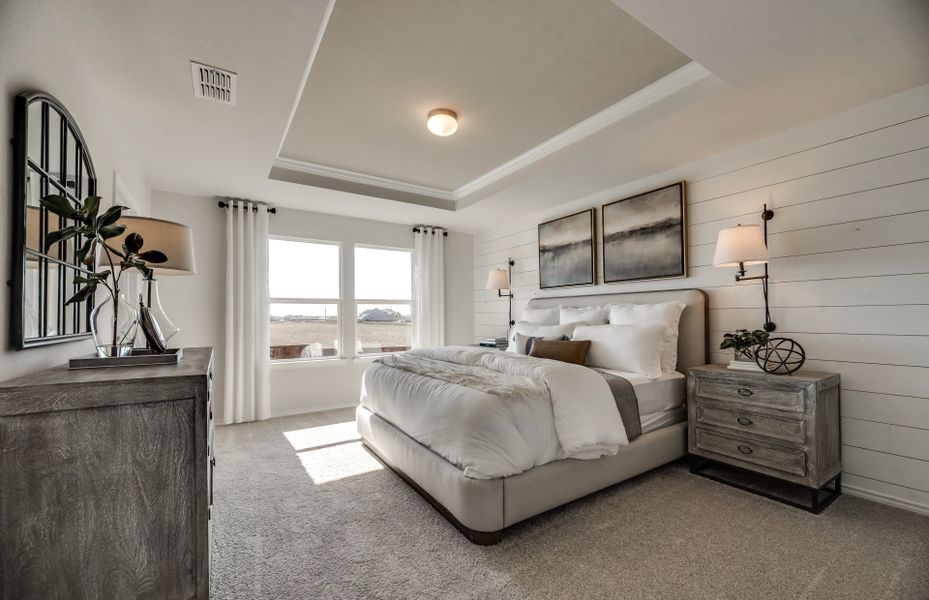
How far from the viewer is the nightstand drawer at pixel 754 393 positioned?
2.34m

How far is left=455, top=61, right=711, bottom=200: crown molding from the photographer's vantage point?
2.44m

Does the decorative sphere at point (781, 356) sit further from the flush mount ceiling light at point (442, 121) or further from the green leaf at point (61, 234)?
the green leaf at point (61, 234)

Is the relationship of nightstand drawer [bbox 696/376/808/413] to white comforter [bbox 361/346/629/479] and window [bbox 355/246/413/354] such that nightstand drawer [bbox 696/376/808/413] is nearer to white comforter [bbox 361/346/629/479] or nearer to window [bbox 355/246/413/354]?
white comforter [bbox 361/346/629/479]

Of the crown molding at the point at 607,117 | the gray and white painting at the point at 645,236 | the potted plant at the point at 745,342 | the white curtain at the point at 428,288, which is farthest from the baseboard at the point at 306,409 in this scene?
the potted plant at the point at 745,342

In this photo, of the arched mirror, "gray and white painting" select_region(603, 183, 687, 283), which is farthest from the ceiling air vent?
"gray and white painting" select_region(603, 183, 687, 283)

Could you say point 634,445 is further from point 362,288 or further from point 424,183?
point 362,288

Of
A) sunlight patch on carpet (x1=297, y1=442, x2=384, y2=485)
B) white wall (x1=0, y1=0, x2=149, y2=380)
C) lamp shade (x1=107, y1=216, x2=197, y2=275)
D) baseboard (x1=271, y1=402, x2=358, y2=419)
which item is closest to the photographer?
white wall (x1=0, y1=0, x2=149, y2=380)

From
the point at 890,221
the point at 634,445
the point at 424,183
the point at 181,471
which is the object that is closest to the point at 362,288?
the point at 424,183

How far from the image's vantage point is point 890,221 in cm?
237

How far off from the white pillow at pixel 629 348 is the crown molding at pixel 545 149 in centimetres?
152

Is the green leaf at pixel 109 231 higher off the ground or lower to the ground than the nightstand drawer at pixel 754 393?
higher

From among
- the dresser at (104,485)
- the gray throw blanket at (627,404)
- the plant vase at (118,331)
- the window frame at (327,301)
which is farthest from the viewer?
the window frame at (327,301)

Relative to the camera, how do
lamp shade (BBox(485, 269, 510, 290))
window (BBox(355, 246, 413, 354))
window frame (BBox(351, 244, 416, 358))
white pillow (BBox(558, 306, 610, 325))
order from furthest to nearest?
1. window (BBox(355, 246, 413, 354))
2. window frame (BBox(351, 244, 416, 358))
3. lamp shade (BBox(485, 269, 510, 290))
4. white pillow (BBox(558, 306, 610, 325))

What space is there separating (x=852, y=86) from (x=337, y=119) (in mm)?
3207
